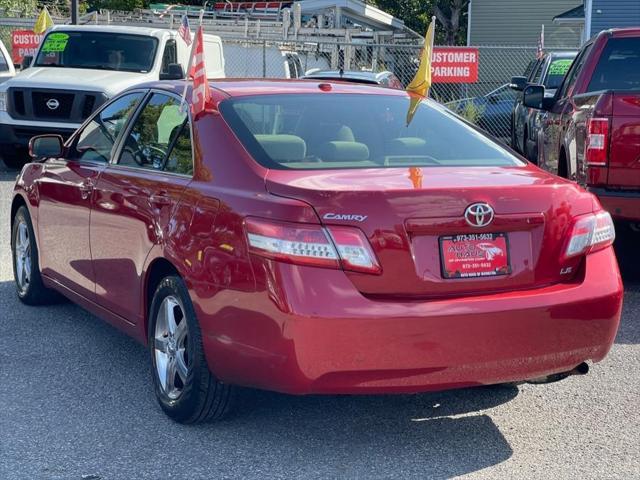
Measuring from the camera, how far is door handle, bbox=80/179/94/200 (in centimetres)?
613

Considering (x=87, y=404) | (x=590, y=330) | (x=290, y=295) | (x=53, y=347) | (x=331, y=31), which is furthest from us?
(x=331, y=31)

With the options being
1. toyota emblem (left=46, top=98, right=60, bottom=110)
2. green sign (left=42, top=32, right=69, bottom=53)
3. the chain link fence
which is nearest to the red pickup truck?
toyota emblem (left=46, top=98, right=60, bottom=110)

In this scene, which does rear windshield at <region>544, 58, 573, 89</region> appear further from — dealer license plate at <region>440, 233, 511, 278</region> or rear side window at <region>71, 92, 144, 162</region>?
dealer license plate at <region>440, 233, 511, 278</region>

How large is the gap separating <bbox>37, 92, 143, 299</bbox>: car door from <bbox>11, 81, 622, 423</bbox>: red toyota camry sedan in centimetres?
55

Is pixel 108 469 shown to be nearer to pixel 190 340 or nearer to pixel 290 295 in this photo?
pixel 190 340

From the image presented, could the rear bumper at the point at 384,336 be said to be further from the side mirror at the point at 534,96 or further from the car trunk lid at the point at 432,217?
the side mirror at the point at 534,96

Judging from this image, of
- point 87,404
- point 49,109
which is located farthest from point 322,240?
point 49,109

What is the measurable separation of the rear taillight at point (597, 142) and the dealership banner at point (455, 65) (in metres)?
12.1

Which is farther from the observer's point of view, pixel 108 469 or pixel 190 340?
pixel 190 340

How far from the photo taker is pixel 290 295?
424 cm

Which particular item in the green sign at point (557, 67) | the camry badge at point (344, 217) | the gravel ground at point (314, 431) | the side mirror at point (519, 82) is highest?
the green sign at point (557, 67)

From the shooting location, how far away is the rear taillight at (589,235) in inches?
185

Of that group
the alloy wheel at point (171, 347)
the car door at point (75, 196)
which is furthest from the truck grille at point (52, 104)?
the alloy wheel at point (171, 347)

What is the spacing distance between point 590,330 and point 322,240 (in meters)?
1.31
